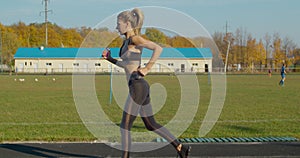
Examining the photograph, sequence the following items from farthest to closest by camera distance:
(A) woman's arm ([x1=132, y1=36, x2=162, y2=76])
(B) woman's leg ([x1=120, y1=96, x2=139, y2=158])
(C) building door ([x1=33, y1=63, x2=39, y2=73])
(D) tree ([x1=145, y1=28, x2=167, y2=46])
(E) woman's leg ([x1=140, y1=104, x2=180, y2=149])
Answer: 1. (C) building door ([x1=33, y1=63, x2=39, y2=73])
2. (D) tree ([x1=145, y1=28, x2=167, y2=46])
3. (E) woman's leg ([x1=140, y1=104, x2=180, y2=149])
4. (B) woman's leg ([x1=120, y1=96, x2=139, y2=158])
5. (A) woman's arm ([x1=132, y1=36, x2=162, y2=76])

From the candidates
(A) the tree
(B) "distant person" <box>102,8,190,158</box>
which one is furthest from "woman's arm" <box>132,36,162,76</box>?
(A) the tree

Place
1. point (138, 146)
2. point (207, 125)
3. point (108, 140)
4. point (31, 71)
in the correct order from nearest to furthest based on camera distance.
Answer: point (138, 146)
point (108, 140)
point (207, 125)
point (31, 71)

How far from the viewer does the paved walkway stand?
6.22m

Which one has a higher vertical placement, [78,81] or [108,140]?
[78,81]

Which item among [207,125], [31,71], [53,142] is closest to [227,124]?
[207,125]

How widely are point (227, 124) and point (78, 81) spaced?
4674 mm

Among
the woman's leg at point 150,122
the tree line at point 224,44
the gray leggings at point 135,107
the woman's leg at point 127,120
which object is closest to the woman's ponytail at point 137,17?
the gray leggings at point 135,107

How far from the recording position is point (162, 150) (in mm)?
6438

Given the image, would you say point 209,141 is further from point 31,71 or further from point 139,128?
point 31,71

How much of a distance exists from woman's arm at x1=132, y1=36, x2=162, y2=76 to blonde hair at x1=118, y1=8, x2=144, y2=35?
0.21 meters

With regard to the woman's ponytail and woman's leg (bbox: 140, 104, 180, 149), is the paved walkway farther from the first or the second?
the woman's ponytail

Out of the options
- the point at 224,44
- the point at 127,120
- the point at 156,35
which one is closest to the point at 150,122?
the point at 127,120

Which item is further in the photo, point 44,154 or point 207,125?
point 207,125

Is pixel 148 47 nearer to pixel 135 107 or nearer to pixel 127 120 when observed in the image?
pixel 135 107
